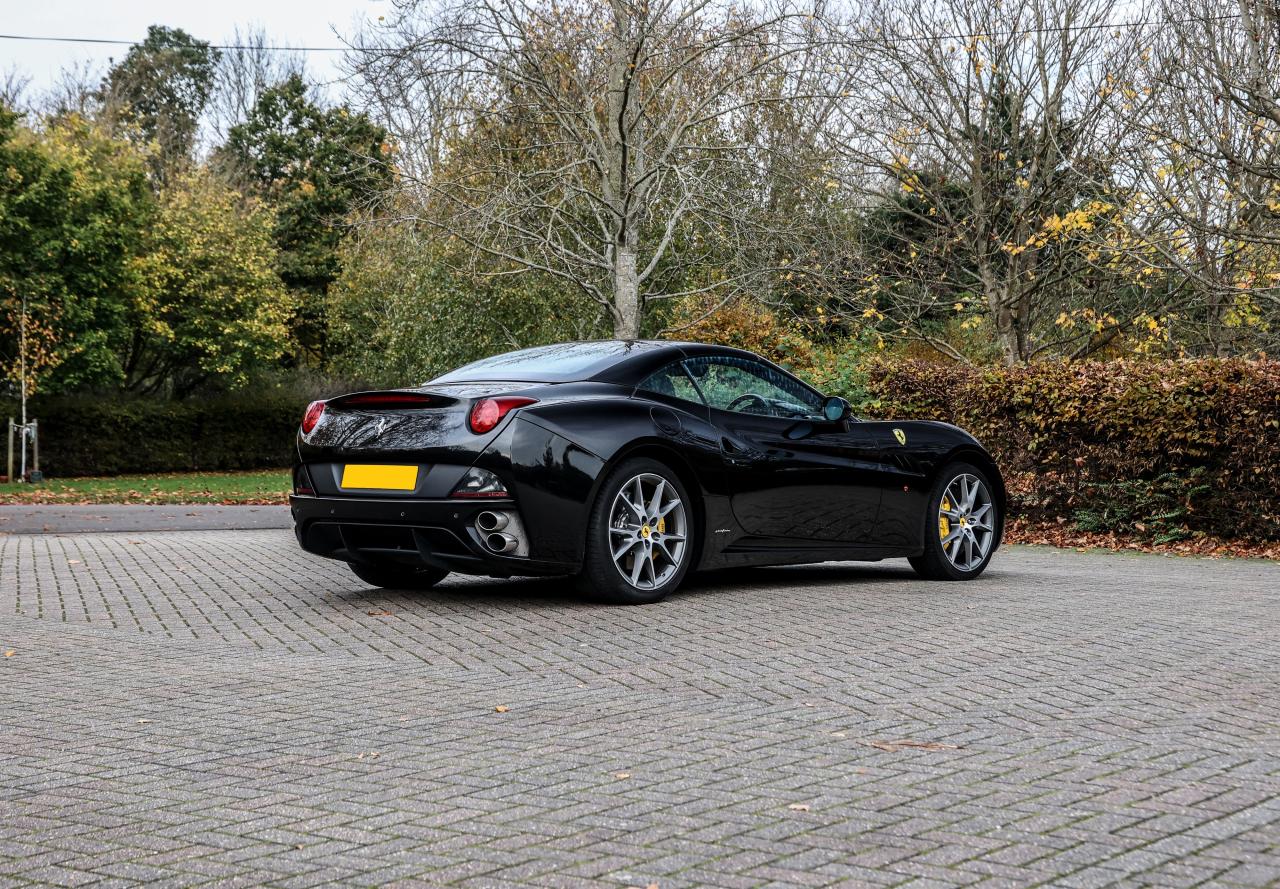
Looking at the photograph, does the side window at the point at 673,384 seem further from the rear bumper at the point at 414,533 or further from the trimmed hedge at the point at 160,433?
the trimmed hedge at the point at 160,433

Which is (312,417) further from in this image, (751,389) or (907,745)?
(907,745)

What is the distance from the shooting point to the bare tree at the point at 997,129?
789 inches

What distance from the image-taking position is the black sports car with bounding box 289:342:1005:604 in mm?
7211

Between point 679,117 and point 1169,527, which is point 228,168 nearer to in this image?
point 679,117

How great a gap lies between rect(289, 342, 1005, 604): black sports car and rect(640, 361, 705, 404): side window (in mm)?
14

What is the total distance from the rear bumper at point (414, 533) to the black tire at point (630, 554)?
147 millimetres

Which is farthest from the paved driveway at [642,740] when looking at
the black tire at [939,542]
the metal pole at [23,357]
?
the metal pole at [23,357]

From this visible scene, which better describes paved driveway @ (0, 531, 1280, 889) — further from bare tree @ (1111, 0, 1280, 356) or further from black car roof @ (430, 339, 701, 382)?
bare tree @ (1111, 0, 1280, 356)

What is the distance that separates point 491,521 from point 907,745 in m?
3.18

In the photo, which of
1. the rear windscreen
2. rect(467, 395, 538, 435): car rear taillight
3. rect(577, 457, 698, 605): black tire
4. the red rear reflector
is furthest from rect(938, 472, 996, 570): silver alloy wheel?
the red rear reflector

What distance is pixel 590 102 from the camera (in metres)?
20.5

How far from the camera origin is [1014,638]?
262 inches

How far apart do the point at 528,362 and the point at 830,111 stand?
605 inches

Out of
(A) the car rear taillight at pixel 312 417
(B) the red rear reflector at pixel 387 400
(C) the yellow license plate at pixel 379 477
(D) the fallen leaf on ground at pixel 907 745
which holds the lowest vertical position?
(D) the fallen leaf on ground at pixel 907 745
